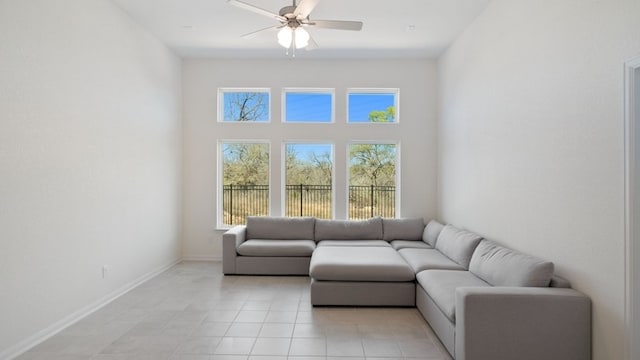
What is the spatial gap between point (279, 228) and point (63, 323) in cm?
300

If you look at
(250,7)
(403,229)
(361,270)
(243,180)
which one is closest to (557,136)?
(361,270)

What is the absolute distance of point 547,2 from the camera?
9.80 feet

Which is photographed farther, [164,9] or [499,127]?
[164,9]

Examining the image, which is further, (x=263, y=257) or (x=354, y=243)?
(x=354, y=243)

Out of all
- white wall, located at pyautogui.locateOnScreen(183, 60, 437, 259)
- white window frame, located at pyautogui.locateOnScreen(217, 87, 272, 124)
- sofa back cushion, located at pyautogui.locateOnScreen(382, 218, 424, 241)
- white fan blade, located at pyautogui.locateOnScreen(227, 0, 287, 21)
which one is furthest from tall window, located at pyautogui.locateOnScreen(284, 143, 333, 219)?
white fan blade, located at pyautogui.locateOnScreen(227, 0, 287, 21)

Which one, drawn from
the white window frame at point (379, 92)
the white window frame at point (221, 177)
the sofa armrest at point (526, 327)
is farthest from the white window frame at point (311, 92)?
the sofa armrest at point (526, 327)

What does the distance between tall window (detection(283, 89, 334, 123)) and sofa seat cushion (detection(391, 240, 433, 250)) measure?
2.29 m

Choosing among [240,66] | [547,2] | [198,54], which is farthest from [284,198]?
[547,2]

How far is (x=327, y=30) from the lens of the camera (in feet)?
15.8

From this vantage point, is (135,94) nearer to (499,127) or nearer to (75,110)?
(75,110)

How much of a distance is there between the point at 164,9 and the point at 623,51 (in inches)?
173

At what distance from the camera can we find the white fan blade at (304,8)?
2.93 m

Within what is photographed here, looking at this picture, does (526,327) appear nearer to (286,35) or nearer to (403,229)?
(286,35)

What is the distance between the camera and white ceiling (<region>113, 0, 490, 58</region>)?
4.13 m
